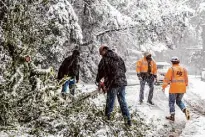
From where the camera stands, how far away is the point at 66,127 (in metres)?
8.13

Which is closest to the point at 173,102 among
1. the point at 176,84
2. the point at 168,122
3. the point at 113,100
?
the point at 176,84

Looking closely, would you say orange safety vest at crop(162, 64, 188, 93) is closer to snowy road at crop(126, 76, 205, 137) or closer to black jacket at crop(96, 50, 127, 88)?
snowy road at crop(126, 76, 205, 137)

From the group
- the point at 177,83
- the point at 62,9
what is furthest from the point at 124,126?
the point at 62,9

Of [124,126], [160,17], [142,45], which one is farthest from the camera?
[142,45]

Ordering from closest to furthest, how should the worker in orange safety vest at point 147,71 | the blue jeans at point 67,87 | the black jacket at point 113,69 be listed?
the black jacket at point 113,69
the blue jeans at point 67,87
the worker in orange safety vest at point 147,71

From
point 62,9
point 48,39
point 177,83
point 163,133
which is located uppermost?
point 62,9

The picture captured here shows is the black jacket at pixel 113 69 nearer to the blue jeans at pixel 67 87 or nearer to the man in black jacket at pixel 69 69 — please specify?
the blue jeans at pixel 67 87

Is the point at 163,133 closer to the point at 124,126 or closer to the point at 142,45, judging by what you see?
the point at 124,126

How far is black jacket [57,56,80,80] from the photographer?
12586 millimetres

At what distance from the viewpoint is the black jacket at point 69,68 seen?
41.3ft

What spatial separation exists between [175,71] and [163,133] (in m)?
2.30

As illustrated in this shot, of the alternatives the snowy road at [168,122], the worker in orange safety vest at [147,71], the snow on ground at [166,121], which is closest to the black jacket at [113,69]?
the snow on ground at [166,121]

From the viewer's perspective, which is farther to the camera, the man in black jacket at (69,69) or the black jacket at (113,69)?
the man in black jacket at (69,69)

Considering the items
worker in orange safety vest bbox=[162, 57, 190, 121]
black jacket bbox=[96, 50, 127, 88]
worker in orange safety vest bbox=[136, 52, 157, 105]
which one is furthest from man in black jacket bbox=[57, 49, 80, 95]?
black jacket bbox=[96, 50, 127, 88]
